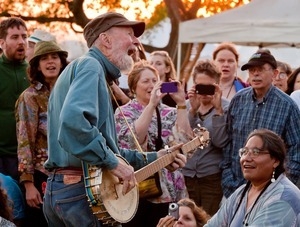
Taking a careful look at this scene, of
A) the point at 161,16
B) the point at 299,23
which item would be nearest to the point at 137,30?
the point at 299,23

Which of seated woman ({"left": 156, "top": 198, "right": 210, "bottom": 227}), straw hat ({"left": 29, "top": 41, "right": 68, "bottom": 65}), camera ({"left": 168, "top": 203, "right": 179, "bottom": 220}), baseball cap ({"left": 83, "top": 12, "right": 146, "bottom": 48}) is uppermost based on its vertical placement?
baseball cap ({"left": 83, "top": 12, "right": 146, "bottom": 48})

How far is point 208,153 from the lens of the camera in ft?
27.6

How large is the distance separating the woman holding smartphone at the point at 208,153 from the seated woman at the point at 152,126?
1.14 feet

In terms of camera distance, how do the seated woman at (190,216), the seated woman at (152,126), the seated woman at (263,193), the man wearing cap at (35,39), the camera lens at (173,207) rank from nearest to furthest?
the seated woman at (263,193), the camera lens at (173,207), the seated woman at (190,216), the seated woman at (152,126), the man wearing cap at (35,39)

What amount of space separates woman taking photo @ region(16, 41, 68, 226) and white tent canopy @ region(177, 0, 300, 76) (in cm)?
506

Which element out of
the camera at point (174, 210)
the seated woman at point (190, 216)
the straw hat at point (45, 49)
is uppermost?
the straw hat at point (45, 49)

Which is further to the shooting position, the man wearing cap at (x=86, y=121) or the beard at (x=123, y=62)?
the beard at (x=123, y=62)

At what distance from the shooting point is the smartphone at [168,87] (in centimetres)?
782

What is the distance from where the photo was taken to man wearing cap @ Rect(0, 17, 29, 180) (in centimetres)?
832

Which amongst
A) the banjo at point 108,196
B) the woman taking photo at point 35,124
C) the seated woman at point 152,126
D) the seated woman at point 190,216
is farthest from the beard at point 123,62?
the woman taking photo at point 35,124

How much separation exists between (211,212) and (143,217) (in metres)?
0.80

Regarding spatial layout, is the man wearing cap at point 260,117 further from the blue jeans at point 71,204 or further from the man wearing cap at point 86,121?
the blue jeans at point 71,204

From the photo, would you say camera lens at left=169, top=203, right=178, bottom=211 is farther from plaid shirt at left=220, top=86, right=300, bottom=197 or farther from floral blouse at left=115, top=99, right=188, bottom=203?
plaid shirt at left=220, top=86, right=300, bottom=197

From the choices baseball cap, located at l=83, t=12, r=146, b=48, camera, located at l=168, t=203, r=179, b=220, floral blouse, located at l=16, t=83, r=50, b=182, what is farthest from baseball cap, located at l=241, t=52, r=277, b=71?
baseball cap, located at l=83, t=12, r=146, b=48
